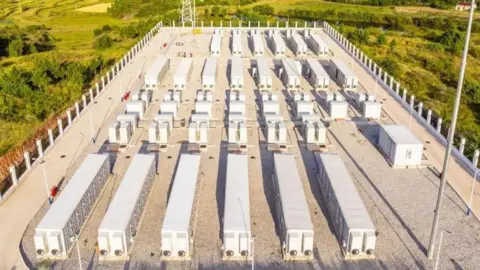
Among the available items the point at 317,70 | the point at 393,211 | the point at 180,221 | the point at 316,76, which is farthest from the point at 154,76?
the point at 393,211

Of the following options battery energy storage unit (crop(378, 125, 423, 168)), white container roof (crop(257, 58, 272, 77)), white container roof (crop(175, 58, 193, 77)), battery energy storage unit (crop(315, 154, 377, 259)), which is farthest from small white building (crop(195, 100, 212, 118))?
battery energy storage unit (crop(378, 125, 423, 168))

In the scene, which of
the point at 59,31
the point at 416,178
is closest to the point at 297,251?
the point at 416,178

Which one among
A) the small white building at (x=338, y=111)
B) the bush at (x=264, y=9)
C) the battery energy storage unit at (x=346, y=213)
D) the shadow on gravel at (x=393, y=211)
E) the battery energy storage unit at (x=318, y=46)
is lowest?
the shadow on gravel at (x=393, y=211)

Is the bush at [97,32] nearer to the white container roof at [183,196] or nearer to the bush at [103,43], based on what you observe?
the bush at [103,43]

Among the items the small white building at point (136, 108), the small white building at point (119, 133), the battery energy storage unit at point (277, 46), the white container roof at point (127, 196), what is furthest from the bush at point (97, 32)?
the white container roof at point (127, 196)

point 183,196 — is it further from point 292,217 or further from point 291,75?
point 291,75
